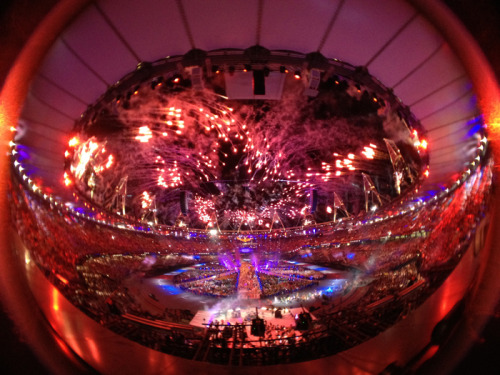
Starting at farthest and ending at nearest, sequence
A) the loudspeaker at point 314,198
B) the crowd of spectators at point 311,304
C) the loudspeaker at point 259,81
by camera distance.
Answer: the loudspeaker at point 314,198, the loudspeaker at point 259,81, the crowd of spectators at point 311,304

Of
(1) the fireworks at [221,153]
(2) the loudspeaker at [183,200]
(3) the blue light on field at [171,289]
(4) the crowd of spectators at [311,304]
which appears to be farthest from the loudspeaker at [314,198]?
(3) the blue light on field at [171,289]

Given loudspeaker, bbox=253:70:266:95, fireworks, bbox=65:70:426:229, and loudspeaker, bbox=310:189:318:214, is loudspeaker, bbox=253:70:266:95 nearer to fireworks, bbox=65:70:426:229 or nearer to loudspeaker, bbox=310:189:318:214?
fireworks, bbox=65:70:426:229

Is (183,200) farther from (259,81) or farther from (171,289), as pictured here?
(259,81)

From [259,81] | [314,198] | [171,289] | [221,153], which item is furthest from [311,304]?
[314,198]

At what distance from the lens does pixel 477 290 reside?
2.06 feet

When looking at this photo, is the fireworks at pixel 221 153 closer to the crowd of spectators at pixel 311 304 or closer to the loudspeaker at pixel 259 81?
the loudspeaker at pixel 259 81

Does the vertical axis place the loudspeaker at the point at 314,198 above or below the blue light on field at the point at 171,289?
above

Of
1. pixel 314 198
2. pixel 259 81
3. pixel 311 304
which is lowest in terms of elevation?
pixel 311 304

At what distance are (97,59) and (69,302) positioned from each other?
31.6 inches

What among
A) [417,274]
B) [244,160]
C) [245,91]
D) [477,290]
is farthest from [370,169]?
[477,290]

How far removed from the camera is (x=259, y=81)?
131cm

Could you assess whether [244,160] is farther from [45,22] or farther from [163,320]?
[45,22]

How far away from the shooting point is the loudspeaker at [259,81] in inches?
49.7

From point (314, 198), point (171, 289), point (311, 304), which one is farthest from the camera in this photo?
point (314, 198)
